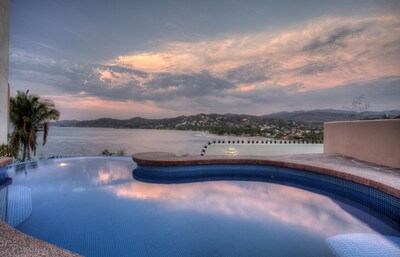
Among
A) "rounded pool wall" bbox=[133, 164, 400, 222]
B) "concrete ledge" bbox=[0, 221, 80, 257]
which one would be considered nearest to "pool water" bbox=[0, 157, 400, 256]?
"rounded pool wall" bbox=[133, 164, 400, 222]

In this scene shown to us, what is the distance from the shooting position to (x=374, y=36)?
9.64 meters

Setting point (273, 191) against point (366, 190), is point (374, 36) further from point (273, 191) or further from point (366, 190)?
point (273, 191)

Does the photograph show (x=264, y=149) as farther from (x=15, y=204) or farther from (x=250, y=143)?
(x=15, y=204)

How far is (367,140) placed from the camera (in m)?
6.83

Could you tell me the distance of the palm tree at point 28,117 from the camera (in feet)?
32.8

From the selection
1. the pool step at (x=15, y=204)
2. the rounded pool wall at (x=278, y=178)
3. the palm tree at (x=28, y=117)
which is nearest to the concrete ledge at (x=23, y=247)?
the pool step at (x=15, y=204)

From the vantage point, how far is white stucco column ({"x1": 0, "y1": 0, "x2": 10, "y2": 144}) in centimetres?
693

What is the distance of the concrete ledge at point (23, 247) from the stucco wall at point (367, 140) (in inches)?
286

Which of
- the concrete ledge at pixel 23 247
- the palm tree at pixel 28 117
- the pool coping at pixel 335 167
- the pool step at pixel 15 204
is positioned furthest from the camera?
the palm tree at pixel 28 117

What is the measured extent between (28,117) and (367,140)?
13362mm

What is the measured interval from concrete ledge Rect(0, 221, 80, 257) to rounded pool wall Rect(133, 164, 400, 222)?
4.10 m

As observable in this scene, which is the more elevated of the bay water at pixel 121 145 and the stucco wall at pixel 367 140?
the stucco wall at pixel 367 140

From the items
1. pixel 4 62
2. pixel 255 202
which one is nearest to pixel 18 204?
pixel 255 202

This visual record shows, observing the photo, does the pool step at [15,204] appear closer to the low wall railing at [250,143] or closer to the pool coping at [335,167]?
the pool coping at [335,167]
